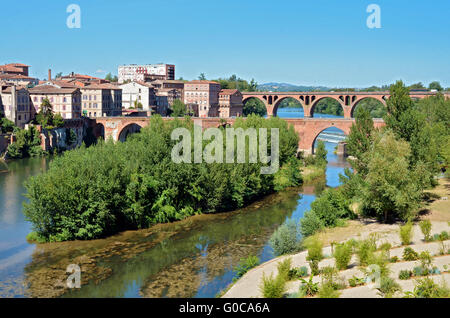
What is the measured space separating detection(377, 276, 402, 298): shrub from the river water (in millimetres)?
6536

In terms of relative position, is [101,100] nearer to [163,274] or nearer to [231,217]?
[231,217]

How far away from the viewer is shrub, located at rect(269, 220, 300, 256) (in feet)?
77.0

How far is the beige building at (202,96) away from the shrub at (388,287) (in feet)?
281

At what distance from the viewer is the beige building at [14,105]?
199 feet

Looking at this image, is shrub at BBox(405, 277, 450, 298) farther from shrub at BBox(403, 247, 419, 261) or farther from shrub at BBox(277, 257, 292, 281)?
shrub at BBox(403, 247, 419, 261)

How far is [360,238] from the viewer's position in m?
24.4

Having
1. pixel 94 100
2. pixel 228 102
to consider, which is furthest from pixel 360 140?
pixel 228 102

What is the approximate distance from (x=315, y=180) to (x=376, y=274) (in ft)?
97.9

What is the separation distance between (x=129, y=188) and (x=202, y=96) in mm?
74134

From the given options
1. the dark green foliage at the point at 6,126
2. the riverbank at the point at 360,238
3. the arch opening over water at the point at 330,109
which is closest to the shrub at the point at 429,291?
the riverbank at the point at 360,238

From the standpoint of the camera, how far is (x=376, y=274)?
17953 millimetres

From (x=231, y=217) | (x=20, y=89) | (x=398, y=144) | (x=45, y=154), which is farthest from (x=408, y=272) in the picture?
(x=20, y=89)

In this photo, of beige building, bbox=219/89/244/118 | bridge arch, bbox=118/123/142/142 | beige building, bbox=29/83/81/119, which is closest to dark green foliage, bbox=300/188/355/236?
bridge arch, bbox=118/123/142/142

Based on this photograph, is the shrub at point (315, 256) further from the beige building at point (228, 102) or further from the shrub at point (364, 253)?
the beige building at point (228, 102)
